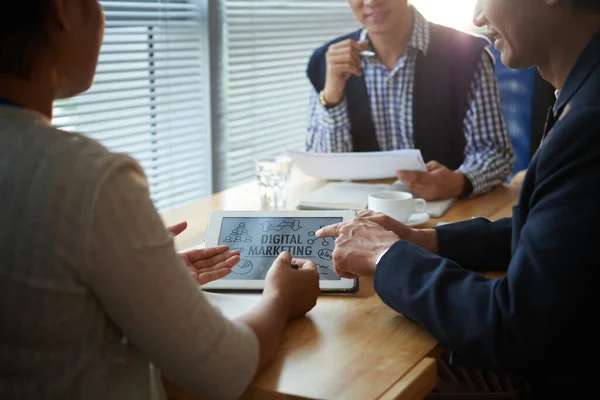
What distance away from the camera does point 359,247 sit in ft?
4.09

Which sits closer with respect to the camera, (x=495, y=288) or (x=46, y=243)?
(x=46, y=243)

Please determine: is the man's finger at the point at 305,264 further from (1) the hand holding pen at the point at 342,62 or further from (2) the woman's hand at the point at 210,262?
(1) the hand holding pen at the point at 342,62

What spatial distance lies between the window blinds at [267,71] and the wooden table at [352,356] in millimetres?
2074

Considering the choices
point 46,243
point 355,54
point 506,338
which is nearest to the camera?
point 46,243

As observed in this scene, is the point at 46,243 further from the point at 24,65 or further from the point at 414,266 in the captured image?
the point at 414,266

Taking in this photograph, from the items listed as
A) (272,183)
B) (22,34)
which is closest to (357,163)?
(272,183)

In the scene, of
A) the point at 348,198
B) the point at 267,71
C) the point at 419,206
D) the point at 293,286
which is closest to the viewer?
the point at 293,286

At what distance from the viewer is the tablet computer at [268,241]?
1.29m

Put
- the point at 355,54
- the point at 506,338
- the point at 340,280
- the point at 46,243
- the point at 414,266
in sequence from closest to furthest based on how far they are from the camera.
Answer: the point at 46,243 → the point at 506,338 → the point at 414,266 → the point at 340,280 → the point at 355,54

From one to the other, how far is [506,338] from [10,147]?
687 mm

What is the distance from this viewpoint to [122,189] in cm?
80

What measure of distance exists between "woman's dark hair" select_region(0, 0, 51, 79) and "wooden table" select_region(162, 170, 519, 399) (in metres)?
0.49

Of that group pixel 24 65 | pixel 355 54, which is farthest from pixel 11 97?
pixel 355 54

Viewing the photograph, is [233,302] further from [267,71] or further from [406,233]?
[267,71]
